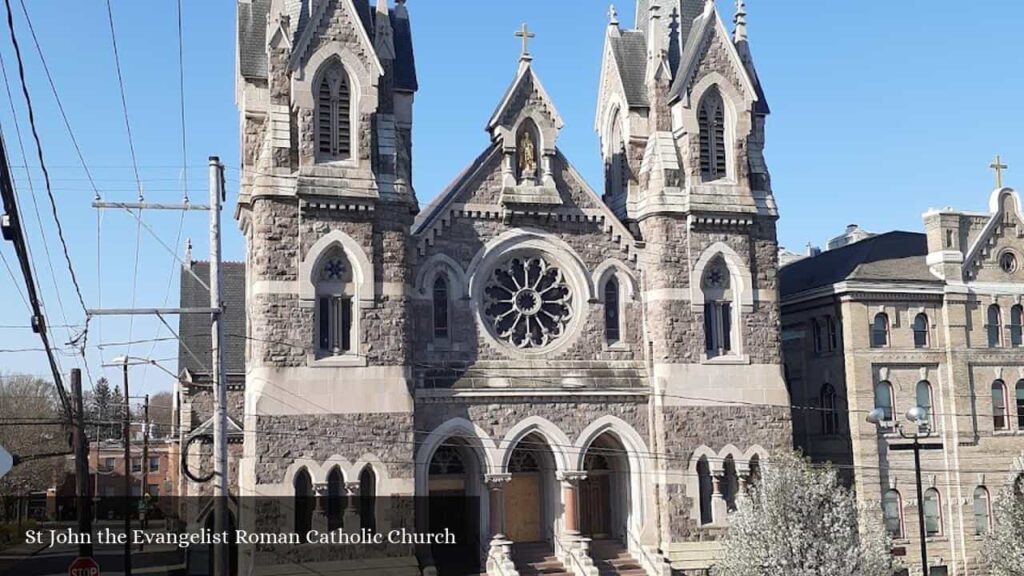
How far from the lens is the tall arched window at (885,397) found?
35.2 meters

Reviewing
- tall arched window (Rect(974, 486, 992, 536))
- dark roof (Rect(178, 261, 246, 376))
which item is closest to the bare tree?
dark roof (Rect(178, 261, 246, 376))

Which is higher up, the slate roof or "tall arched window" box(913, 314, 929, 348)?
the slate roof

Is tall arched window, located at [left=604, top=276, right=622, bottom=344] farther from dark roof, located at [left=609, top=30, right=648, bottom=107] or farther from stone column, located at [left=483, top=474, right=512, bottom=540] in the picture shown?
dark roof, located at [left=609, top=30, right=648, bottom=107]

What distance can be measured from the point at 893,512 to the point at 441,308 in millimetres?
15629

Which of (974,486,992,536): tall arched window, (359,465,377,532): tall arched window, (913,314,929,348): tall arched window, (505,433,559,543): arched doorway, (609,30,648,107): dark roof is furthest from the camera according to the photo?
(913,314,929,348): tall arched window

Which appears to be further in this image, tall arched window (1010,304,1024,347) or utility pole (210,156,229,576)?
tall arched window (1010,304,1024,347)

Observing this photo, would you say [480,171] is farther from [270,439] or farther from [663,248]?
[270,439]

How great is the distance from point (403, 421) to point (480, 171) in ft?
24.8

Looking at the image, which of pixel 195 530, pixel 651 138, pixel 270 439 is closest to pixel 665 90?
pixel 651 138

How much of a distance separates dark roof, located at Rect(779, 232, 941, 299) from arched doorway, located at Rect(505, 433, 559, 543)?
37.5 feet

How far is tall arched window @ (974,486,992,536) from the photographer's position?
3541cm

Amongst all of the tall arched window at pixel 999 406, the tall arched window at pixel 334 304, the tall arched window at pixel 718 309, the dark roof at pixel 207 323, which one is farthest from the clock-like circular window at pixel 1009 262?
the dark roof at pixel 207 323

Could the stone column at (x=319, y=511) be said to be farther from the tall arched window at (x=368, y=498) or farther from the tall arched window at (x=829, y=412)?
the tall arched window at (x=829, y=412)

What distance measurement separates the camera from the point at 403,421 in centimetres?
2927
